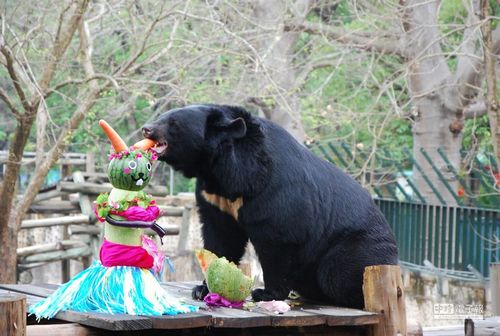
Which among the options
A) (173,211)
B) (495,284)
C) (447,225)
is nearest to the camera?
(495,284)

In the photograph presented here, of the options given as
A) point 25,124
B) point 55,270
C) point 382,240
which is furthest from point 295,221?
point 55,270

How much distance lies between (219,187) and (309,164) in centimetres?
57

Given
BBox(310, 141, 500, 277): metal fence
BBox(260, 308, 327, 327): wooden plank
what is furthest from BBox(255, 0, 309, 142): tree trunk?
BBox(260, 308, 327, 327): wooden plank

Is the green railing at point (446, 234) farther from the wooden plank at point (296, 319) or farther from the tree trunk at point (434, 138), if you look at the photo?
the wooden plank at point (296, 319)

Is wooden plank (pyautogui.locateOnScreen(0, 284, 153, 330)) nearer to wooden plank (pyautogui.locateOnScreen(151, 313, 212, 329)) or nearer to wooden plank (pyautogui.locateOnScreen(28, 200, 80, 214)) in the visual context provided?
wooden plank (pyautogui.locateOnScreen(151, 313, 212, 329))

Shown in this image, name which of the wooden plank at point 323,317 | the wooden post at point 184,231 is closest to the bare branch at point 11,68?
the wooden plank at point 323,317

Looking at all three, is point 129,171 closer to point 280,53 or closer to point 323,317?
point 323,317

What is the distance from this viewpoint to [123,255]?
440cm

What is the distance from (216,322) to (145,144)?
3.19 ft

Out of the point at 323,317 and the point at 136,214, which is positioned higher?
the point at 136,214

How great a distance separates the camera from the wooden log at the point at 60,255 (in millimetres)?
13508

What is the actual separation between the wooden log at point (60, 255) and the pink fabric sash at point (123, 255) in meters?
9.36

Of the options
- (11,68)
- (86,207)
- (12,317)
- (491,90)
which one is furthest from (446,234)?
(12,317)

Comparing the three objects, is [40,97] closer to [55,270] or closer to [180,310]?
[180,310]
